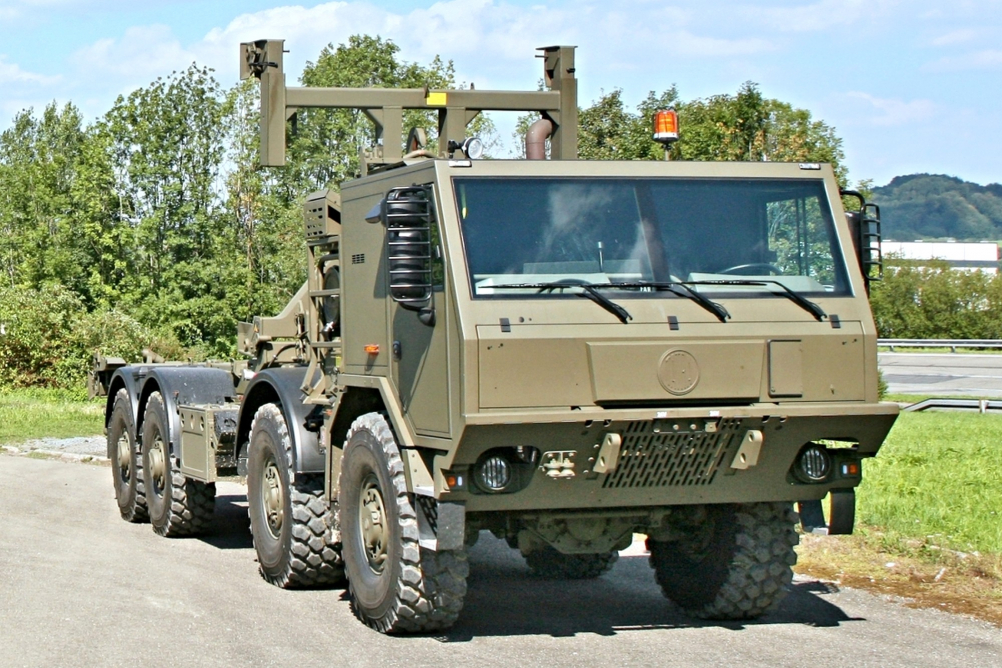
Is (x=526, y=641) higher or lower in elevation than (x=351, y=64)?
lower

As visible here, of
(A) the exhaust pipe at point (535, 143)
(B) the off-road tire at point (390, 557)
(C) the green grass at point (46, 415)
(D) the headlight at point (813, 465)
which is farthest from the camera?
(C) the green grass at point (46, 415)

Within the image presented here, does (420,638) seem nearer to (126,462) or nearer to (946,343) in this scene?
(126,462)

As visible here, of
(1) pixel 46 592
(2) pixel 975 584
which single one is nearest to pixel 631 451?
(2) pixel 975 584

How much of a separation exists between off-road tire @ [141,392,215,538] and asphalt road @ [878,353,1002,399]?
94.4ft

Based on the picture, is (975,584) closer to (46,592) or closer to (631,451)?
(631,451)

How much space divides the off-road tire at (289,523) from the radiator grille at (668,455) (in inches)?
100

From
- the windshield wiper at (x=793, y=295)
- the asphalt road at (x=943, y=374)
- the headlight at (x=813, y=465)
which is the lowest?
the asphalt road at (x=943, y=374)

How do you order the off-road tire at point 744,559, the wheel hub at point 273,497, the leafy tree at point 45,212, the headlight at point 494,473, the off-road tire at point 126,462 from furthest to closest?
the leafy tree at point 45,212 < the off-road tire at point 126,462 < the wheel hub at point 273,497 < the off-road tire at point 744,559 < the headlight at point 494,473

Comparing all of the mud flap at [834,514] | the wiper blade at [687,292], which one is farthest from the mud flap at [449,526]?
the mud flap at [834,514]

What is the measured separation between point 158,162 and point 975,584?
45817mm

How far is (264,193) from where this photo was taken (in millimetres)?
52344

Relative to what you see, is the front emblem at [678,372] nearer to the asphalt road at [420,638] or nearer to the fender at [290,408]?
the asphalt road at [420,638]

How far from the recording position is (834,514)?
→ 8.64 metres

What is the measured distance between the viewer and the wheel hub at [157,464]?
516 inches
